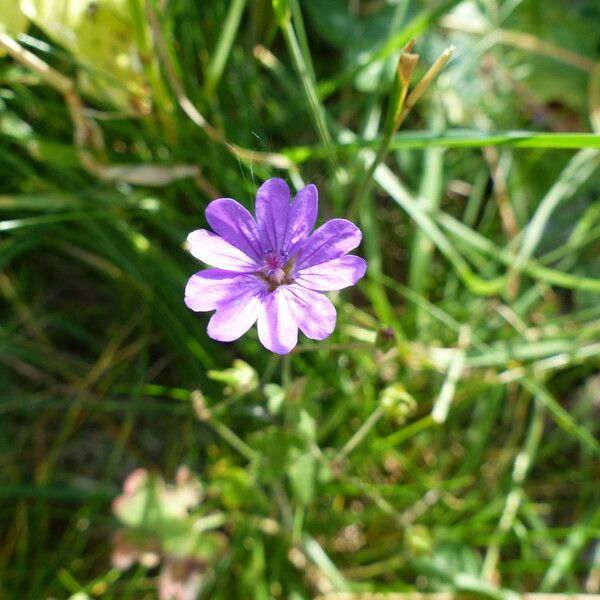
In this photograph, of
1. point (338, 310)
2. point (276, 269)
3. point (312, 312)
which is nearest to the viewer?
point (312, 312)

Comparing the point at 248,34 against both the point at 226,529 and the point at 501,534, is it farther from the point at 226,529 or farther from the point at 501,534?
the point at 501,534

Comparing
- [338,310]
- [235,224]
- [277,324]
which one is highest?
[235,224]

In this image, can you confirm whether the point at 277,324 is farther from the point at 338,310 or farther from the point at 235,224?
the point at 338,310

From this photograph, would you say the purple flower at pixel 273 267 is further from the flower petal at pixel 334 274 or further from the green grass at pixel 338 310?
the green grass at pixel 338 310

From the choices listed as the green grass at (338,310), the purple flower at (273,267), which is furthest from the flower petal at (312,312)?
the green grass at (338,310)

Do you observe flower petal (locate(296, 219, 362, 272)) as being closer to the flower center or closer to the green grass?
the flower center

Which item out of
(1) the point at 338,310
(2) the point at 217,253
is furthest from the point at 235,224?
(1) the point at 338,310

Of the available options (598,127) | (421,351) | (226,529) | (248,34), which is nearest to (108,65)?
(248,34)

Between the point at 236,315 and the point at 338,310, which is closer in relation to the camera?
the point at 236,315
